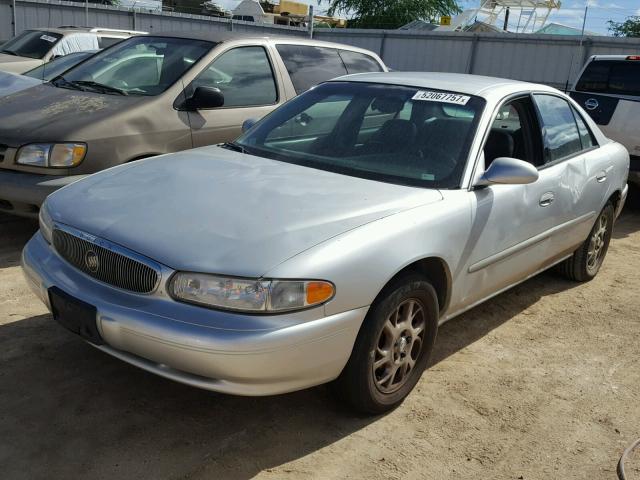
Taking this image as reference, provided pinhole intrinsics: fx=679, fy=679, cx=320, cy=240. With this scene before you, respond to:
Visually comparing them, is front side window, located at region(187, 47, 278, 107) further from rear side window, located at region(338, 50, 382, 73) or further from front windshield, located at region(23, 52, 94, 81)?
front windshield, located at region(23, 52, 94, 81)

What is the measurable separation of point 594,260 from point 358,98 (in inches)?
102

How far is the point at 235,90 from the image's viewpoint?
6.01 metres

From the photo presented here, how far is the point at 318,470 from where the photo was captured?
111 inches

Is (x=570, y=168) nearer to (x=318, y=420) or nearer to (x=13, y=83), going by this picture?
(x=318, y=420)

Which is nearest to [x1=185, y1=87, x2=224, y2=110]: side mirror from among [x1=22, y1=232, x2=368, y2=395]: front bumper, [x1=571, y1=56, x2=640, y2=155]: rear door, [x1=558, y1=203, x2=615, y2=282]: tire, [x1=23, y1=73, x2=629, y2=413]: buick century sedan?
[x1=23, y1=73, x2=629, y2=413]: buick century sedan

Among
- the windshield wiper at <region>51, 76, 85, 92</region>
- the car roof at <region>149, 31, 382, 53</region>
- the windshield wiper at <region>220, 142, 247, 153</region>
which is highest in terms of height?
the car roof at <region>149, 31, 382, 53</region>

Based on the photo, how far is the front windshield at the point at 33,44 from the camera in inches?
421

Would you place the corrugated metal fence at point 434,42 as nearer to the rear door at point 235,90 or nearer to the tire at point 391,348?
the rear door at point 235,90

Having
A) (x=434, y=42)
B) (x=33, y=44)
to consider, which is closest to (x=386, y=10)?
(x=434, y=42)

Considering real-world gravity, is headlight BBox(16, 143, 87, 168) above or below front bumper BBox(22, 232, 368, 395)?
above

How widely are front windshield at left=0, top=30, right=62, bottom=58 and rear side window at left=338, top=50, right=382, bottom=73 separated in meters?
5.86

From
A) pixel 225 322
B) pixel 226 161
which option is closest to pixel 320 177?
pixel 226 161

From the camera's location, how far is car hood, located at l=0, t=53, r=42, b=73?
32.6 feet

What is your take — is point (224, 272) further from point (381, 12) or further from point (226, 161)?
point (381, 12)
